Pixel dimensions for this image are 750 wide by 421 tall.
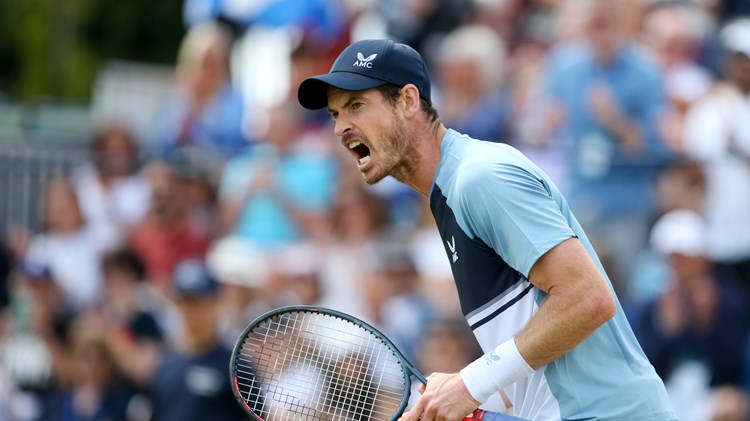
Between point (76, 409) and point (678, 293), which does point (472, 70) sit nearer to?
point (678, 293)

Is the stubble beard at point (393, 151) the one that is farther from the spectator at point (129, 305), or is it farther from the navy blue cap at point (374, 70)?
the spectator at point (129, 305)

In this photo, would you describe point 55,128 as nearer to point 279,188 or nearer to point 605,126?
point 279,188

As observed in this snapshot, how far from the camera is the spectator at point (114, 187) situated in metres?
11.3

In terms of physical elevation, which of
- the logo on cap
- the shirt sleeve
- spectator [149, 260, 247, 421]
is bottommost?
spectator [149, 260, 247, 421]

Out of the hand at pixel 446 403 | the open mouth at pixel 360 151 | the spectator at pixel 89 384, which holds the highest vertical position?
the open mouth at pixel 360 151

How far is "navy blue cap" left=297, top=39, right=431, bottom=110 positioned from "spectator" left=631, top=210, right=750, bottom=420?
12.2 feet

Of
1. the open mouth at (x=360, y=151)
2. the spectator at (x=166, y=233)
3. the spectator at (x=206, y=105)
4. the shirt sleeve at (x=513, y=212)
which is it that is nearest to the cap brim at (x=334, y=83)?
the open mouth at (x=360, y=151)

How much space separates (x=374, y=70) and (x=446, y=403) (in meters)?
1.22

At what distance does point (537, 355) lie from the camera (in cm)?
464

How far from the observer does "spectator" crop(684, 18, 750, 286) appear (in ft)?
27.3

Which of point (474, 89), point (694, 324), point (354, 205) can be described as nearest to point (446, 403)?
point (694, 324)

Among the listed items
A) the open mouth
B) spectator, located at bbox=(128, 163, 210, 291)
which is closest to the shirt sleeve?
the open mouth

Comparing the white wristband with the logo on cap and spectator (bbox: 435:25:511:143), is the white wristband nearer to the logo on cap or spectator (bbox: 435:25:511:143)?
the logo on cap

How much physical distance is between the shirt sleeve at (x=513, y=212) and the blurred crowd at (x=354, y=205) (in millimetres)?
3690
